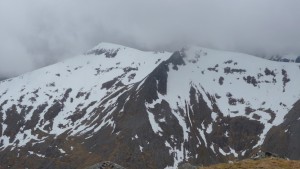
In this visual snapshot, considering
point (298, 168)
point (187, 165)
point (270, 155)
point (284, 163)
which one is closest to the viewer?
point (298, 168)

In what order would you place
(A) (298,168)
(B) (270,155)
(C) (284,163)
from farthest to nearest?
1. (B) (270,155)
2. (C) (284,163)
3. (A) (298,168)

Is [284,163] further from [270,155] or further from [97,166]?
[97,166]

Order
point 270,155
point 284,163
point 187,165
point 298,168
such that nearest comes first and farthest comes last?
point 298,168 → point 284,163 → point 187,165 → point 270,155

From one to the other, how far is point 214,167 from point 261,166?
4.43m

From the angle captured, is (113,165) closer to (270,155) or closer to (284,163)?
(284,163)

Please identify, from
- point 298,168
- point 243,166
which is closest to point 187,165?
point 243,166

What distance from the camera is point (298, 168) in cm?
3291

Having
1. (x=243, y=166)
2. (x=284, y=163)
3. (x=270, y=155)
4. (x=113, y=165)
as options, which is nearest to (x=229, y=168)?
(x=243, y=166)

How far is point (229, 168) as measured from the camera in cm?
3431

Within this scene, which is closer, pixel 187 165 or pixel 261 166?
pixel 261 166

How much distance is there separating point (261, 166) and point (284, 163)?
3098 millimetres

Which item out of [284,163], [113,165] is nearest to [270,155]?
[284,163]

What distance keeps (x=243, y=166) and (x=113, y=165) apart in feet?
34.1

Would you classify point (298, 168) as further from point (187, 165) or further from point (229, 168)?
point (187, 165)
